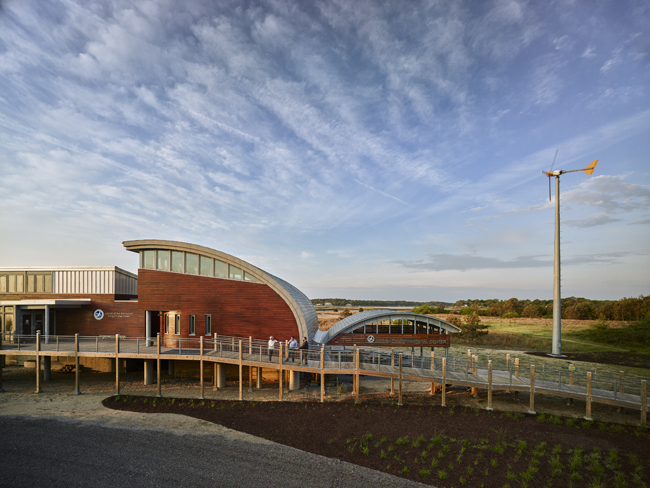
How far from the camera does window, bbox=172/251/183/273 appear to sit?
21469mm

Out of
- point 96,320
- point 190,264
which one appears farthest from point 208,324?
point 96,320

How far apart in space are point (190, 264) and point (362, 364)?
12.7 metres

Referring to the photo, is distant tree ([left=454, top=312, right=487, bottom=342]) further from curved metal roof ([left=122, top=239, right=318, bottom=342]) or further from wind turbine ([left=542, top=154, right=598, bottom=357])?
curved metal roof ([left=122, top=239, right=318, bottom=342])

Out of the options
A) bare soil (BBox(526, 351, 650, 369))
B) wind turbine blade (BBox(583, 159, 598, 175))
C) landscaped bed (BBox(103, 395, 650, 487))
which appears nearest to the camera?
landscaped bed (BBox(103, 395, 650, 487))

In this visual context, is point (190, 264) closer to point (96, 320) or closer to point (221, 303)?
point (221, 303)

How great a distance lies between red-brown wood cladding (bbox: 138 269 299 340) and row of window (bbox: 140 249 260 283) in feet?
1.08

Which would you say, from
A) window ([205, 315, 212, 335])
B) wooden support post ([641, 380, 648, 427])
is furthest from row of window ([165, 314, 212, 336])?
wooden support post ([641, 380, 648, 427])

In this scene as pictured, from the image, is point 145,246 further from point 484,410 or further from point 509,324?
point 509,324

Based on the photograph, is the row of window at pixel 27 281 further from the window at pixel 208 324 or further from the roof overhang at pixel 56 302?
the window at pixel 208 324

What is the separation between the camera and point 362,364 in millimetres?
17438

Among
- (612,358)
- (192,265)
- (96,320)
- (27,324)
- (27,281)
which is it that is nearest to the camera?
(192,265)

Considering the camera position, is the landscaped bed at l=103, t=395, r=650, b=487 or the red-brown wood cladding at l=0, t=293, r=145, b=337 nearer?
the landscaped bed at l=103, t=395, r=650, b=487

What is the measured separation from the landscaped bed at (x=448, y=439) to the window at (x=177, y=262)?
25.9 ft

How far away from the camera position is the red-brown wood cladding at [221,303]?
2086cm
